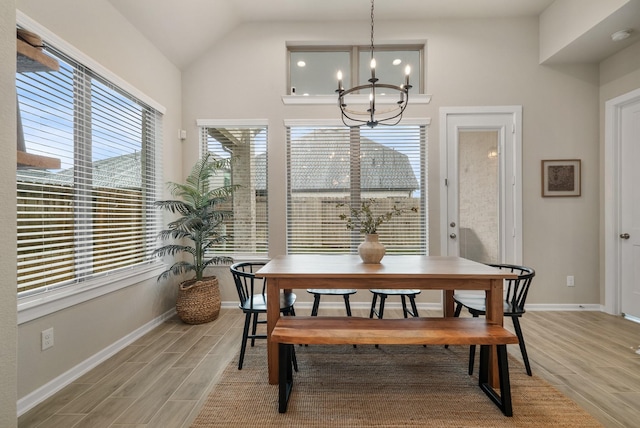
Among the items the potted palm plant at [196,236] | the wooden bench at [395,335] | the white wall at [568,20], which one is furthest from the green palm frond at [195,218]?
the white wall at [568,20]

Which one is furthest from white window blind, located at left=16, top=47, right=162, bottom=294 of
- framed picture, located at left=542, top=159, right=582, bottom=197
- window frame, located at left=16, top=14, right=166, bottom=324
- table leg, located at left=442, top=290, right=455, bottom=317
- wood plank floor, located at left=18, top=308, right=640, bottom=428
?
framed picture, located at left=542, top=159, right=582, bottom=197

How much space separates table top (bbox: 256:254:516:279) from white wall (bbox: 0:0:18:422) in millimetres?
1177

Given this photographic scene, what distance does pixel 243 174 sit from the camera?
155 inches

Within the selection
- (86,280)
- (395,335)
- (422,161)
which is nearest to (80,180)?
(86,280)

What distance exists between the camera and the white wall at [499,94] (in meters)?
3.72

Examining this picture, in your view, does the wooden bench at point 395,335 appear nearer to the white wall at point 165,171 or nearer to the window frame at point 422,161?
the white wall at point 165,171

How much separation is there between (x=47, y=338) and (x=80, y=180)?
1147 mm

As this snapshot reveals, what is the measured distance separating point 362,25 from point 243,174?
2412mm

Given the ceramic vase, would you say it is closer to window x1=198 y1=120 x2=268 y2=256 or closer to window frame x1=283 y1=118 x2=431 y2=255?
window frame x1=283 y1=118 x2=431 y2=255

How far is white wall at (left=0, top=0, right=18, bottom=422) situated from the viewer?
1.00 m

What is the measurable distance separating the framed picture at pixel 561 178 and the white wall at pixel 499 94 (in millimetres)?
80

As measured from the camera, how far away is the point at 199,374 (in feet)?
7.41

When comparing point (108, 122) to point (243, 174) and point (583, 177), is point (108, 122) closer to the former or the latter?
point (243, 174)

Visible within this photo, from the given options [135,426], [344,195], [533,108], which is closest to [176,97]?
[344,195]
